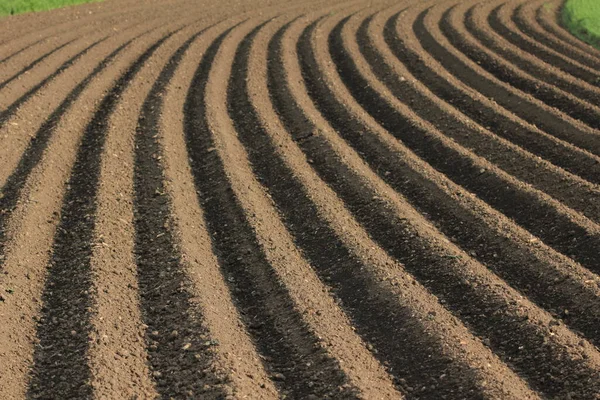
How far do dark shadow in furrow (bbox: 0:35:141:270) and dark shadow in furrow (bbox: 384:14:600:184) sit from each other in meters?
3.83

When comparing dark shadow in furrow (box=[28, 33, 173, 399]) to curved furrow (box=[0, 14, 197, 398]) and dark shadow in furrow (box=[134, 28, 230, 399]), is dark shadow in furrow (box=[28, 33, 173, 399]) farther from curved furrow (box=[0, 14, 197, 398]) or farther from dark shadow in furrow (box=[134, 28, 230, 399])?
dark shadow in furrow (box=[134, 28, 230, 399])

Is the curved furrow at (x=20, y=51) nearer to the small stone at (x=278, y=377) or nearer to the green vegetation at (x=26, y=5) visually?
the green vegetation at (x=26, y=5)

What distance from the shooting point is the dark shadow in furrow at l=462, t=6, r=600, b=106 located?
916cm

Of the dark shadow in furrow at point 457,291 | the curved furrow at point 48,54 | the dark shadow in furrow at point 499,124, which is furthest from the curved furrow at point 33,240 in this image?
the dark shadow in furrow at point 499,124

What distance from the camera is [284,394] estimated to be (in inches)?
163

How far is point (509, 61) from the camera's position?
10.5 metres

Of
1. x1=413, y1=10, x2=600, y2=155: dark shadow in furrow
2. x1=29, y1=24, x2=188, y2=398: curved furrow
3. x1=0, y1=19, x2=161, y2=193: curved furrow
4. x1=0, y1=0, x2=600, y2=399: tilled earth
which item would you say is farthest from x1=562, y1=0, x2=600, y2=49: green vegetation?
x1=29, y1=24, x2=188, y2=398: curved furrow

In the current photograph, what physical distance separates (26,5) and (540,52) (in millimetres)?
8245

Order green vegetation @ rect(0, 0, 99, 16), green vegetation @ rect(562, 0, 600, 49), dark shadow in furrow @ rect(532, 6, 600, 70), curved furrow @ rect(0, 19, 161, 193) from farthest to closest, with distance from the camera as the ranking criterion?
green vegetation @ rect(0, 0, 99, 16)
green vegetation @ rect(562, 0, 600, 49)
dark shadow in furrow @ rect(532, 6, 600, 70)
curved furrow @ rect(0, 19, 161, 193)

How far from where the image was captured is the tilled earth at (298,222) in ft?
14.2

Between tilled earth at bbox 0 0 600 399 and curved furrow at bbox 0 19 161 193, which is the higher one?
curved furrow at bbox 0 19 161 193

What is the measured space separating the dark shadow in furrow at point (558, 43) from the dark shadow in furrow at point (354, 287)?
4.52 metres

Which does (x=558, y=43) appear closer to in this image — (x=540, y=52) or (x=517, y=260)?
(x=540, y=52)

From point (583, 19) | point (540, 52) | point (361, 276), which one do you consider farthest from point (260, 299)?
point (583, 19)
